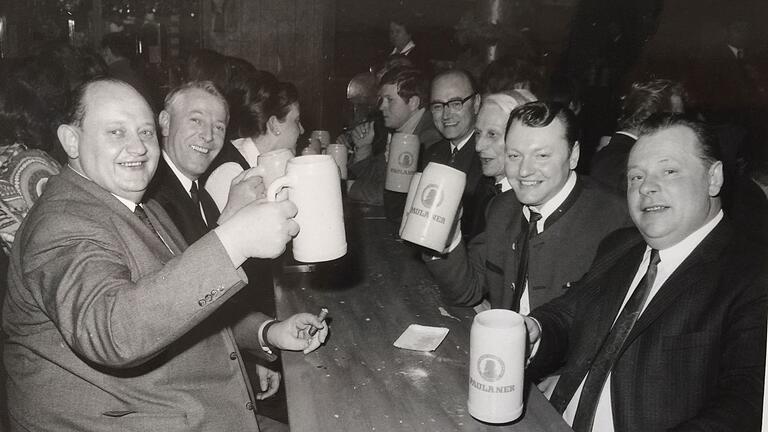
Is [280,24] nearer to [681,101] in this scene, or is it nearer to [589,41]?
[589,41]

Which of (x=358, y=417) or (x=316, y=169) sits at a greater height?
(x=316, y=169)

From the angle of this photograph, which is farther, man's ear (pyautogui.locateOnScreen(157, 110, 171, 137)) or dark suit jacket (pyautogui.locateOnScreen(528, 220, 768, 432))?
man's ear (pyautogui.locateOnScreen(157, 110, 171, 137))

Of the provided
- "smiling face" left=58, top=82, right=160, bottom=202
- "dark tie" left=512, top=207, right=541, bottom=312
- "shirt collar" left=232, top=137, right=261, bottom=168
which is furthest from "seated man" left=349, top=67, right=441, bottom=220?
"smiling face" left=58, top=82, right=160, bottom=202

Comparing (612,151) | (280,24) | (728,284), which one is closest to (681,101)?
(612,151)

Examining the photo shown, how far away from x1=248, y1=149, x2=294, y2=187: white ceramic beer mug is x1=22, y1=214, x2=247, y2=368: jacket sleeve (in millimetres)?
626

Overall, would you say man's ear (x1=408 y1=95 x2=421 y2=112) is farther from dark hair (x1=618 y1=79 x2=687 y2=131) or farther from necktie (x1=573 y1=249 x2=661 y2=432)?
necktie (x1=573 y1=249 x2=661 y2=432)

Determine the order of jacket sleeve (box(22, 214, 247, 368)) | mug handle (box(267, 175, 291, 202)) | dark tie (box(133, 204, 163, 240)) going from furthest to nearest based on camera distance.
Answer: dark tie (box(133, 204, 163, 240))
mug handle (box(267, 175, 291, 202))
jacket sleeve (box(22, 214, 247, 368))

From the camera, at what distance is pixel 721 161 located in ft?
5.32

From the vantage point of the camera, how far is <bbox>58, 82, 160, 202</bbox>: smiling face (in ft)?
4.63

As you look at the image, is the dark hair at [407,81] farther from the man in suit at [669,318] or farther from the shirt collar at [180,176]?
the man in suit at [669,318]

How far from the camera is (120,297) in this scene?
1065 mm

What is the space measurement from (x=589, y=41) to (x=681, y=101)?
1406 millimetres

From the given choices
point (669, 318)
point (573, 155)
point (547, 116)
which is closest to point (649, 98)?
point (573, 155)

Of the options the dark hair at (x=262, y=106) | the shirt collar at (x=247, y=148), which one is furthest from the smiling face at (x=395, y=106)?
the shirt collar at (x=247, y=148)
